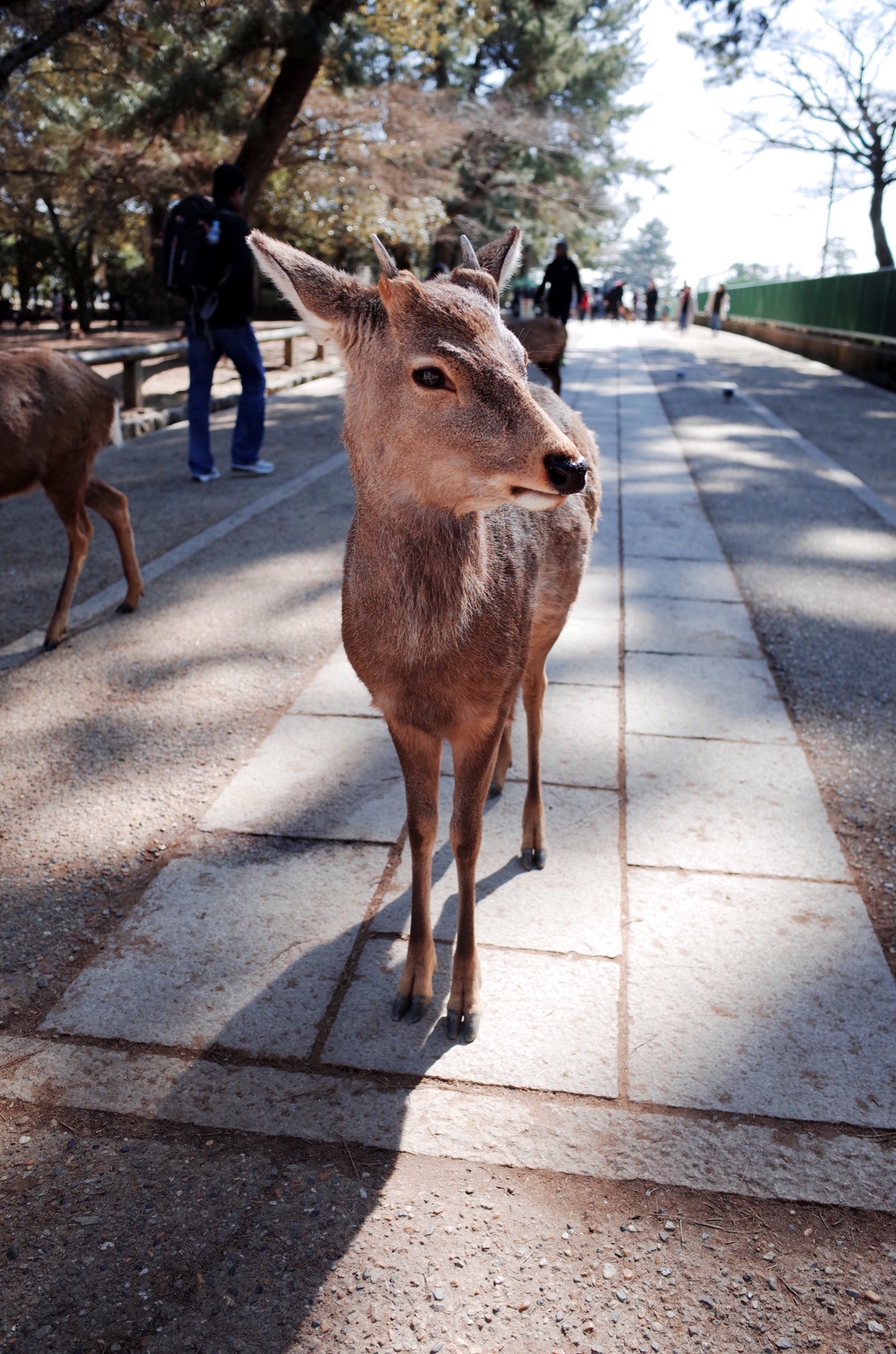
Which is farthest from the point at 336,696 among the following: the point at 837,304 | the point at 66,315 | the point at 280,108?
the point at 66,315

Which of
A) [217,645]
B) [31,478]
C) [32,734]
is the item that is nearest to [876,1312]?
[32,734]

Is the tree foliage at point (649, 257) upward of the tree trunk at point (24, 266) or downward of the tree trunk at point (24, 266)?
upward

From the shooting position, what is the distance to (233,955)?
281 centimetres

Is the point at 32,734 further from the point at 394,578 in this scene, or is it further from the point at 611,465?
the point at 611,465

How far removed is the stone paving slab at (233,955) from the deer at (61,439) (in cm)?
247

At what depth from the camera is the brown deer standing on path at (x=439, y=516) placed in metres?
2.03

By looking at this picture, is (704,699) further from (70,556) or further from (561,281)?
(561,281)

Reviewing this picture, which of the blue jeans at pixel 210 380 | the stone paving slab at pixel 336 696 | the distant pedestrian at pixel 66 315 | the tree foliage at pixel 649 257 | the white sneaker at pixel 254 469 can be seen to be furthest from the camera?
the tree foliage at pixel 649 257

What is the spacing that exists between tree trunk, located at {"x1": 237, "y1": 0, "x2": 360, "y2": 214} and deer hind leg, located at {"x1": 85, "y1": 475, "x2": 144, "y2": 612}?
990cm

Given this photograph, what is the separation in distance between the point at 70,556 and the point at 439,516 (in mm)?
3545

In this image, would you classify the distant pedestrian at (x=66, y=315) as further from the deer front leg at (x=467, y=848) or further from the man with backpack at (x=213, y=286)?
the deer front leg at (x=467, y=848)

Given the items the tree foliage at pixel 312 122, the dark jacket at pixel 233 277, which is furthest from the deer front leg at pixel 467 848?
the tree foliage at pixel 312 122

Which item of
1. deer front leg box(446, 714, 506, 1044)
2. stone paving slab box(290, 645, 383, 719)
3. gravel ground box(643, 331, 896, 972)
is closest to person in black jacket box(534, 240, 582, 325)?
gravel ground box(643, 331, 896, 972)

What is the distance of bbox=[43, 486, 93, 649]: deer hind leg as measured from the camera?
5016 millimetres
